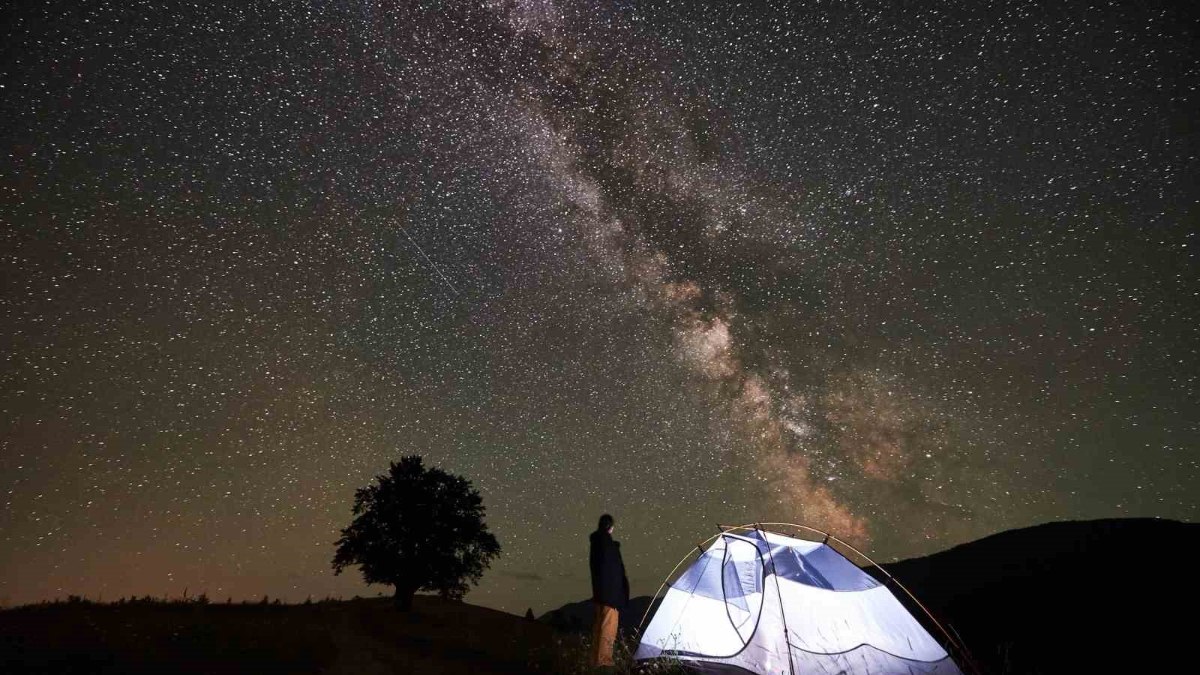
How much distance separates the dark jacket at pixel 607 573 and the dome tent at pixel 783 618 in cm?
166

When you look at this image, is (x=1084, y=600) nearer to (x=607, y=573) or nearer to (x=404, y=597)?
(x=404, y=597)

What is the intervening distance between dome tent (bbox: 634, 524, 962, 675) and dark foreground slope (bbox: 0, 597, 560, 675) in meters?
2.40

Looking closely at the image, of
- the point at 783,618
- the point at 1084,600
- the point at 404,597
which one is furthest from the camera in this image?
the point at 1084,600

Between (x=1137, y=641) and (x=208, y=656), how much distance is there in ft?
95.3

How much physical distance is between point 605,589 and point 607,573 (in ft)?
0.73

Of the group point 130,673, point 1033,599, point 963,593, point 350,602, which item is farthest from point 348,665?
point 963,593

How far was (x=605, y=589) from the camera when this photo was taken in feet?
28.2

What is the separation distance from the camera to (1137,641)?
69.7 feet

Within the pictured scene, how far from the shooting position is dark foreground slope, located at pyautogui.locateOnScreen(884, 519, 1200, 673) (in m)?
19.5

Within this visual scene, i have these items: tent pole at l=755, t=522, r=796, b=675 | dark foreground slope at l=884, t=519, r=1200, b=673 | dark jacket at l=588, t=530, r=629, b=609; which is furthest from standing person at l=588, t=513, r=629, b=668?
dark foreground slope at l=884, t=519, r=1200, b=673

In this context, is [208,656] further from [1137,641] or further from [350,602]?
[1137,641]

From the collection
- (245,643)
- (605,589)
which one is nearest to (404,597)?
(245,643)

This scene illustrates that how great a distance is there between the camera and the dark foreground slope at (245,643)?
7.48m

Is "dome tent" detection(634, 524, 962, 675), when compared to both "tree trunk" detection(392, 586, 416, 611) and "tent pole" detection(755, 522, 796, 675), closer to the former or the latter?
"tent pole" detection(755, 522, 796, 675)
